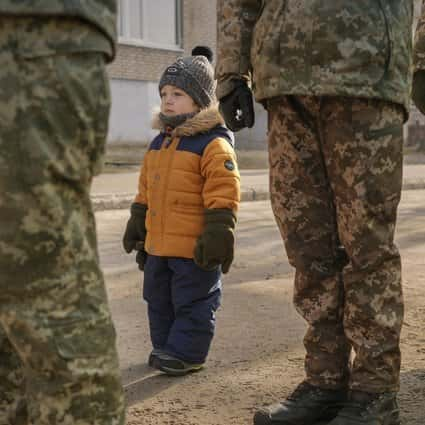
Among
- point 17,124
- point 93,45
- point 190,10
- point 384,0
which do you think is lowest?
point 17,124

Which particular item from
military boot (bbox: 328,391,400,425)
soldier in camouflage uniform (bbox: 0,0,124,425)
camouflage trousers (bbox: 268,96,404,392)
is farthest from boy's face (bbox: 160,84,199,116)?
soldier in camouflage uniform (bbox: 0,0,124,425)

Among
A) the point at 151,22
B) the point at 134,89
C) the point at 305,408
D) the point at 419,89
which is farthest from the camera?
the point at 151,22

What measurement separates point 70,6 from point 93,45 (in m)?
0.09

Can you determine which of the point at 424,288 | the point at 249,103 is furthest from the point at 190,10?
the point at 249,103

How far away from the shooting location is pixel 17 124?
1721 mm

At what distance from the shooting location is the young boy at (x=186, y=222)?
3459mm

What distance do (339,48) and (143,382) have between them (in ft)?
4.99

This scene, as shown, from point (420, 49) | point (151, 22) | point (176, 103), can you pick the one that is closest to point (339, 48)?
point (420, 49)

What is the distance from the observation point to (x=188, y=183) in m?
3.55

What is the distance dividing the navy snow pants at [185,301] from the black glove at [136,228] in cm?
14

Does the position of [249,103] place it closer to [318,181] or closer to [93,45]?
[318,181]

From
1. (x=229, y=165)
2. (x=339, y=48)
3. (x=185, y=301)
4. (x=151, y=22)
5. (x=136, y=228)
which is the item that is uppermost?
(x=151, y=22)

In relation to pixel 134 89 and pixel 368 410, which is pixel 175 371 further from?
pixel 134 89

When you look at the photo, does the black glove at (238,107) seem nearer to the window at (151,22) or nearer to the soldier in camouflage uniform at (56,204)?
the soldier in camouflage uniform at (56,204)
